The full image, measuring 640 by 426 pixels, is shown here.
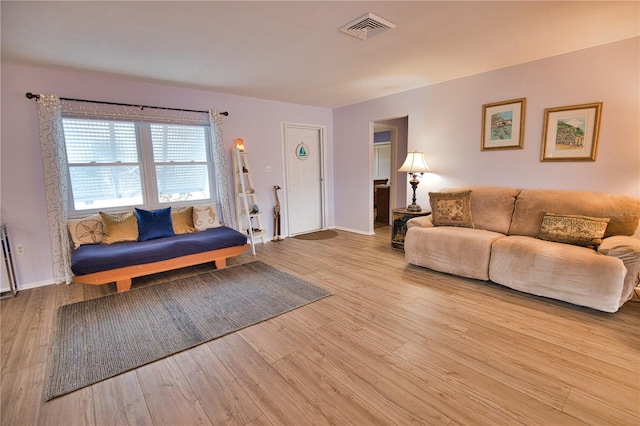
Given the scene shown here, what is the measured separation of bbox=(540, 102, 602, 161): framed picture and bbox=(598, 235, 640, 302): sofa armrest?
1009 mm

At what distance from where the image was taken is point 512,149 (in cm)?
349

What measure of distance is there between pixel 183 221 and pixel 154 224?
0.37 metres

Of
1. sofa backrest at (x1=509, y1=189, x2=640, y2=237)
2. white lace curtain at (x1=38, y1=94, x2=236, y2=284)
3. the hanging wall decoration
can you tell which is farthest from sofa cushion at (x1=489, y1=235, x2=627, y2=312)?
white lace curtain at (x1=38, y1=94, x2=236, y2=284)

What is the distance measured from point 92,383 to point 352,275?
94.7 inches

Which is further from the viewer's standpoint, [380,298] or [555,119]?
[555,119]

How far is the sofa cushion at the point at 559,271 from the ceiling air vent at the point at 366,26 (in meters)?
2.30

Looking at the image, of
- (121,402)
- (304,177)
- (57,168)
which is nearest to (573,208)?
(304,177)

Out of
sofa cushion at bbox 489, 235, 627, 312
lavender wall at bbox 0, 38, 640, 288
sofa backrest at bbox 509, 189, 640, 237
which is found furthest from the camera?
lavender wall at bbox 0, 38, 640, 288

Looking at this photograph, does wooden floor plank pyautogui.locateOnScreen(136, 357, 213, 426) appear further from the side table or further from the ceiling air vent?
the side table

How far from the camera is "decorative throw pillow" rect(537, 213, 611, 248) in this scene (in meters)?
2.68

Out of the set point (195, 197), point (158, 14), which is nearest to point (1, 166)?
point (195, 197)

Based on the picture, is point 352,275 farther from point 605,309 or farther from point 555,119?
point 555,119

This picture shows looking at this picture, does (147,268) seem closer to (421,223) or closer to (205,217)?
(205,217)

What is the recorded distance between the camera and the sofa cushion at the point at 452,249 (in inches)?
121
